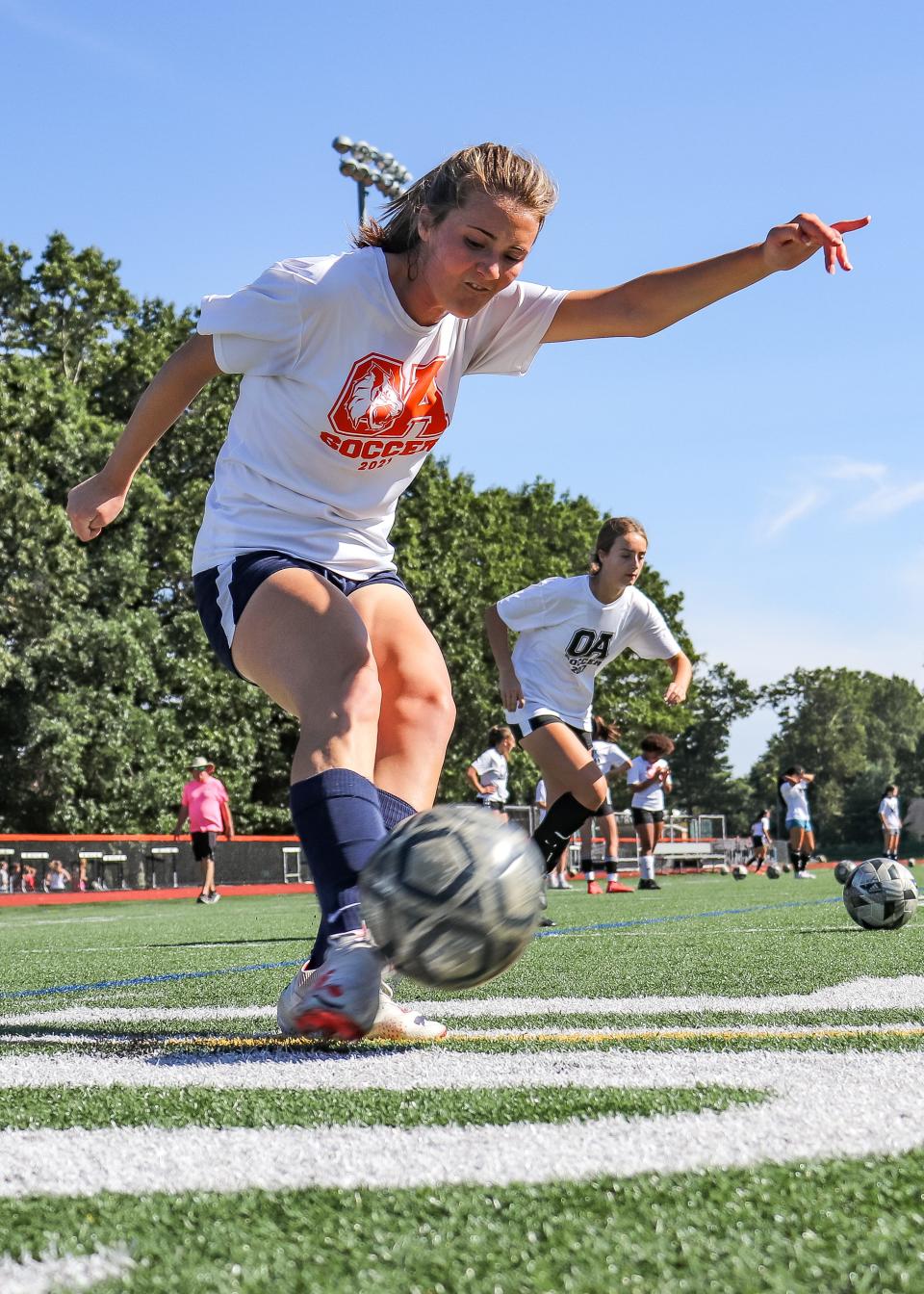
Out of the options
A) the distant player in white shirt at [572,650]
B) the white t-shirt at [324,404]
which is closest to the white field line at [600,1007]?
the white t-shirt at [324,404]

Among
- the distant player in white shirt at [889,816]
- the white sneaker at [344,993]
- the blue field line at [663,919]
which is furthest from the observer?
the distant player in white shirt at [889,816]

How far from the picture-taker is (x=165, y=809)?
31891 mm

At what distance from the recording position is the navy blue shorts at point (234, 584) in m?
3.64

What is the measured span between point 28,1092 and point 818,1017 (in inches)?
75.5

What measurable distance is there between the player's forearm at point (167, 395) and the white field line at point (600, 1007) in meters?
1.52

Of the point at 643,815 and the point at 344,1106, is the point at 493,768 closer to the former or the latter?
the point at 643,815

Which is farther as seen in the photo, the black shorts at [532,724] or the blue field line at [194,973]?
the black shorts at [532,724]

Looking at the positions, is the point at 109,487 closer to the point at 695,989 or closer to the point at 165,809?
the point at 695,989

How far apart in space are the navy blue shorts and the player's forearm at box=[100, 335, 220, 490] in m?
0.37

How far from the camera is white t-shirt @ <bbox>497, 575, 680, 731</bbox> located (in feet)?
29.1

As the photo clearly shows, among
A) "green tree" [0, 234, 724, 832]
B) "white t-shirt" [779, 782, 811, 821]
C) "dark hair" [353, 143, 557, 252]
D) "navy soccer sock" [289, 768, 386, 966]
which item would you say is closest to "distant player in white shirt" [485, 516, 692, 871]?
"dark hair" [353, 143, 557, 252]

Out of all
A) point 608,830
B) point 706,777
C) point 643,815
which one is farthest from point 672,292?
point 706,777

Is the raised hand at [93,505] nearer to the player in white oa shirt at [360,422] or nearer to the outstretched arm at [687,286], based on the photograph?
the player in white oa shirt at [360,422]

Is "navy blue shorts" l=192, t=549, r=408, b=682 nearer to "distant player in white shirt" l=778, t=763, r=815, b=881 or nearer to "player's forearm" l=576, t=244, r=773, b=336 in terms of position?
"player's forearm" l=576, t=244, r=773, b=336
